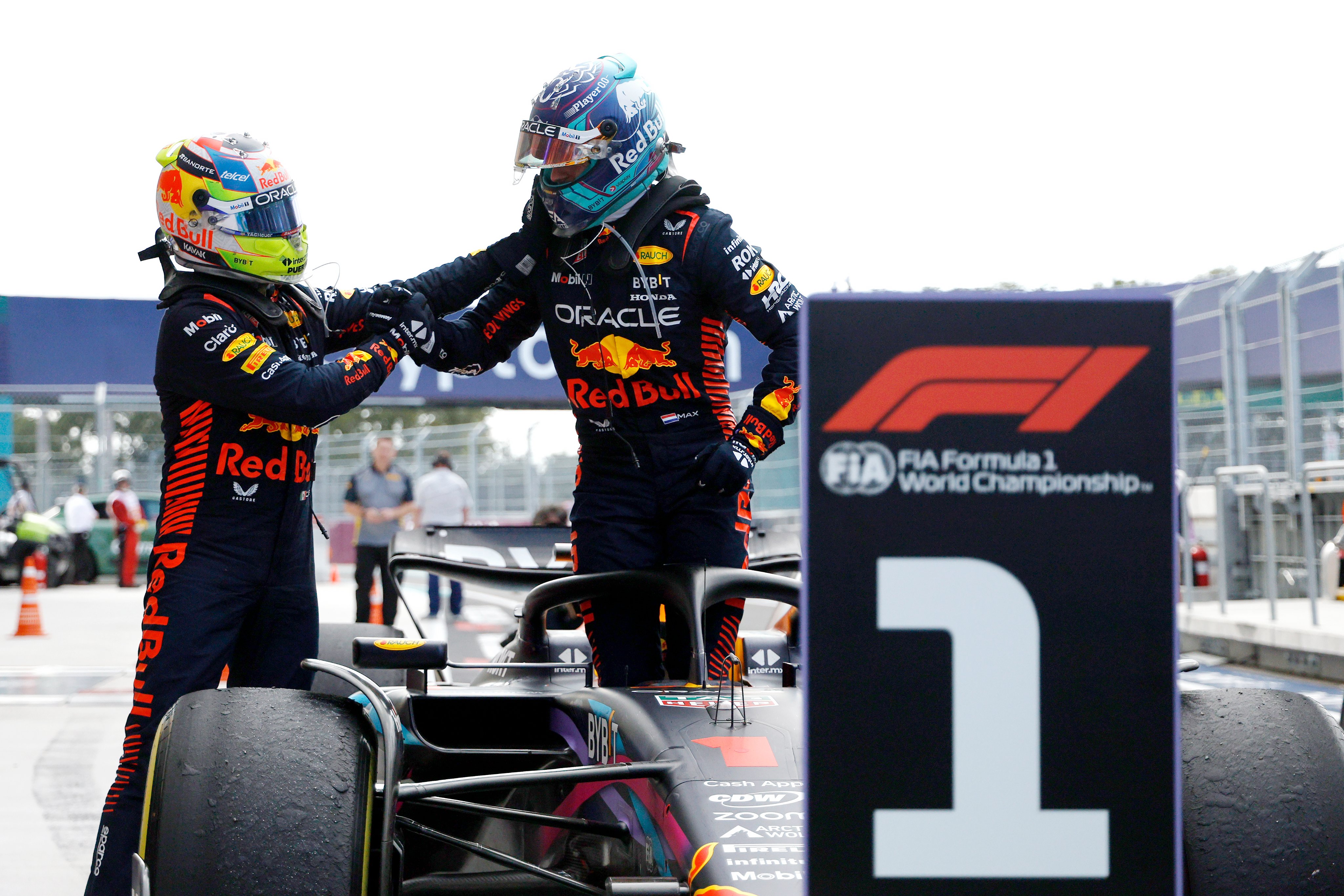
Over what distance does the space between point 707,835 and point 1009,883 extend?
616 millimetres

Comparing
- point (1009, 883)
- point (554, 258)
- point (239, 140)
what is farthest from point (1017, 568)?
point (239, 140)

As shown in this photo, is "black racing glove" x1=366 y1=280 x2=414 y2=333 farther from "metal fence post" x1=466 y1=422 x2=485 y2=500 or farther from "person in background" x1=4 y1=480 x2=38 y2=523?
"metal fence post" x1=466 y1=422 x2=485 y2=500

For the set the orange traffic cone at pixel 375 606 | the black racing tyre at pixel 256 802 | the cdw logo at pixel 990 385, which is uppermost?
the cdw logo at pixel 990 385

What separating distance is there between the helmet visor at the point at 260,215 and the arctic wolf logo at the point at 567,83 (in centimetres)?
61

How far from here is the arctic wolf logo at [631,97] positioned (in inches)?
122

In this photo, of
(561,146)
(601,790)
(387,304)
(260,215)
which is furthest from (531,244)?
(601,790)

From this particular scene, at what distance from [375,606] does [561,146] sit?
10938mm

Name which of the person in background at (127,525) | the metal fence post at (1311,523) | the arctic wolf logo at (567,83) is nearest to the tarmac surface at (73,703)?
the metal fence post at (1311,523)

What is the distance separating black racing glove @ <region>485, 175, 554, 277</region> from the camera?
320 cm

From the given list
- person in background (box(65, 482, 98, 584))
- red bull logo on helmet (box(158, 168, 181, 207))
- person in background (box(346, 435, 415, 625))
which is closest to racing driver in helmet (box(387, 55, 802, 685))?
red bull logo on helmet (box(158, 168, 181, 207))

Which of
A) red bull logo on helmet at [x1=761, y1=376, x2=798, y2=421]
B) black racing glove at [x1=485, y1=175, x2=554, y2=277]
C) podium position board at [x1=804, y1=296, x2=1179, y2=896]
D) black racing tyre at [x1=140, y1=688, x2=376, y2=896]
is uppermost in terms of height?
black racing glove at [x1=485, y1=175, x2=554, y2=277]

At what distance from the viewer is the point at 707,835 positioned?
1.95 meters

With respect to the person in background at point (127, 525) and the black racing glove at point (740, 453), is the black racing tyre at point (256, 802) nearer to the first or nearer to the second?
the black racing glove at point (740, 453)

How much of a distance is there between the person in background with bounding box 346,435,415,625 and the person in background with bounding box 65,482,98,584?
843cm
